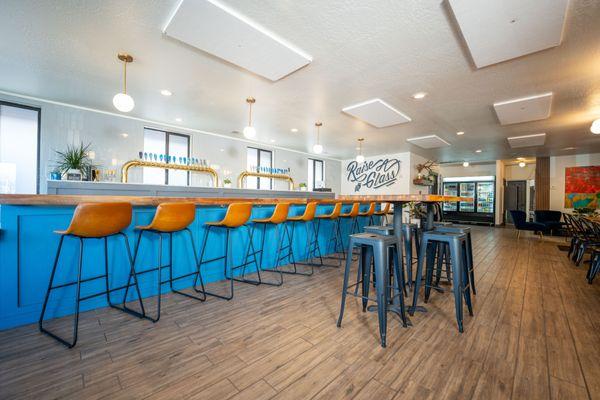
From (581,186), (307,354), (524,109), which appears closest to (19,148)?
(307,354)

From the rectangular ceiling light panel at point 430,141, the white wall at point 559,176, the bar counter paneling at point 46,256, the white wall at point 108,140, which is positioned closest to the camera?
the bar counter paneling at point 46,256

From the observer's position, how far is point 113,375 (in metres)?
1.46

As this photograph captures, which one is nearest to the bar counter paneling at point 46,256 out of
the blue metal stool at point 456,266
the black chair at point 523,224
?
the blue metal stool at point 456,266

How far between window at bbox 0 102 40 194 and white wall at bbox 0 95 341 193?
117 millimetres

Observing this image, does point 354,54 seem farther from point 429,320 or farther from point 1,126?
point 1,126

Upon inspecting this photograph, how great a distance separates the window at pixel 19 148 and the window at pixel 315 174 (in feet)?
23.1

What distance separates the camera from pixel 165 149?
Answer: 239 inches

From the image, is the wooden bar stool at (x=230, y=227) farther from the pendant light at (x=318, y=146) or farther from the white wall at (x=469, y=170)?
the white wall at (x=469, y=170)

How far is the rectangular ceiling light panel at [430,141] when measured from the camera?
20.8 feet

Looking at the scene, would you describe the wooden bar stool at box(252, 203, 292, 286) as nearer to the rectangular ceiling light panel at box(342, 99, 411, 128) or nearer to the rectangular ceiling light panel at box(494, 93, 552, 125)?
the rectangular ceiling light panel at box(342, 99, 411, 128)

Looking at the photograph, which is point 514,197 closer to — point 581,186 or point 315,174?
point 581,186

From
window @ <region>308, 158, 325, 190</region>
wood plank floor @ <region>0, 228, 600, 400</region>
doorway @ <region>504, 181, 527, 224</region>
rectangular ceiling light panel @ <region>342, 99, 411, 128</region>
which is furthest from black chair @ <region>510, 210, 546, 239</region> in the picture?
window @ <region>308, 158, 325, 190</region>

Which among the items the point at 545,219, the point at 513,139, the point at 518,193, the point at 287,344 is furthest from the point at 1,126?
the point at 518,193

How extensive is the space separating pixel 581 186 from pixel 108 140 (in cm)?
1358
